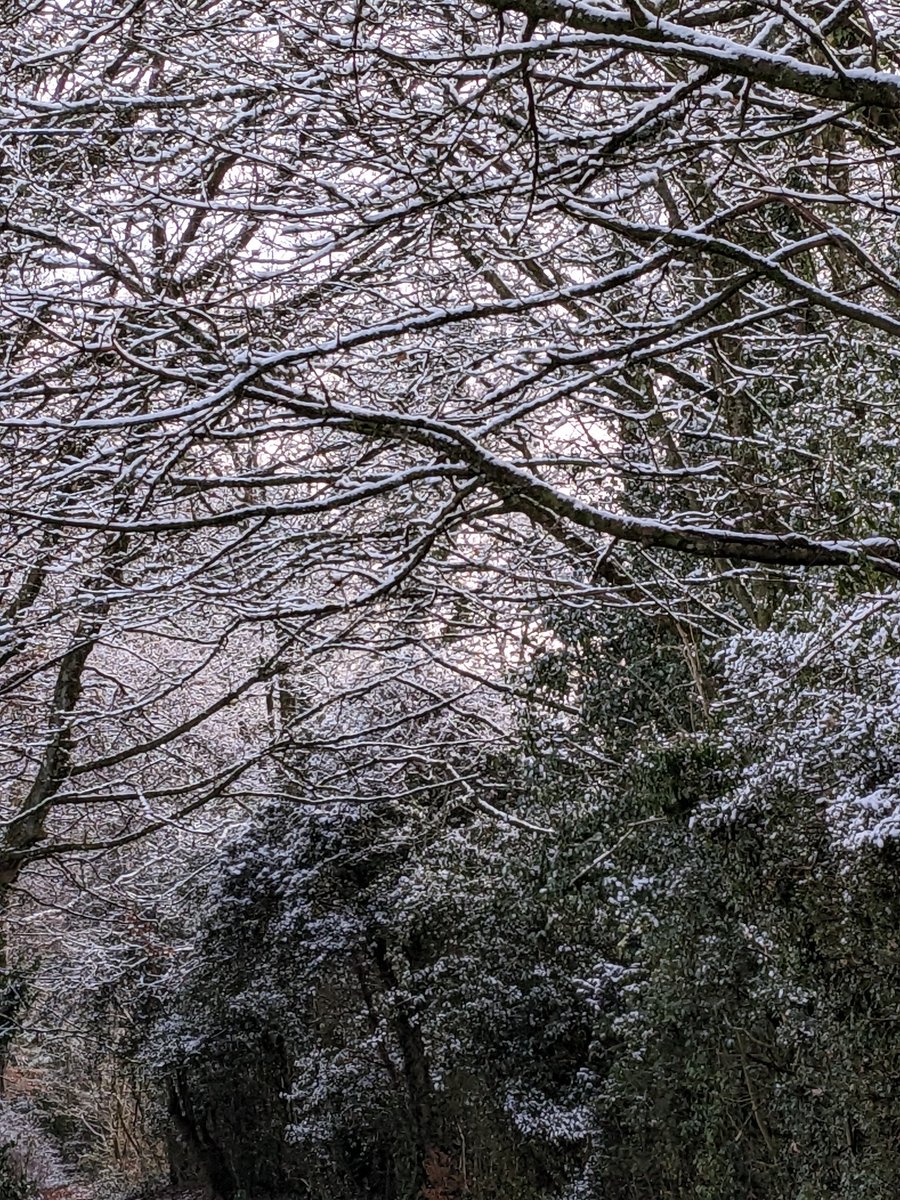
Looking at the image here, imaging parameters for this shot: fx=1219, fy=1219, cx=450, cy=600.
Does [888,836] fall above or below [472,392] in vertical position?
below

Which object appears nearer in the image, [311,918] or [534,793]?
[534,793]

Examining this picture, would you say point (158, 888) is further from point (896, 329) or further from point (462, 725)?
point (896, 329)

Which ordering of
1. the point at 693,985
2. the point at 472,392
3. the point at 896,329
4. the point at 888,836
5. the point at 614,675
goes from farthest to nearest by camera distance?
1. the point at 472,392
2. the point at 614,675
3. the point at 693,985
4. the point at 888,836
5. the point at 896,329

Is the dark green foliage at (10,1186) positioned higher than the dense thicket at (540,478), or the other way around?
the dense thicket at (540,478)

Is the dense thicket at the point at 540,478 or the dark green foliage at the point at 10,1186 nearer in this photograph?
the dense thicket at the point at 540,478

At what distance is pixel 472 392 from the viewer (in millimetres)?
7477

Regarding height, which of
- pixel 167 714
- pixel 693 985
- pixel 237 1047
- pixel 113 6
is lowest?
pixel 693 985

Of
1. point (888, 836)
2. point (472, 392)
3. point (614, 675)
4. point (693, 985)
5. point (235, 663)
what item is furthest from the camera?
point (235, 663)

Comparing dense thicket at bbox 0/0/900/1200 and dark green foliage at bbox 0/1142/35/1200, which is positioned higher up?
dense thicket at bbox 0/0/900/1200

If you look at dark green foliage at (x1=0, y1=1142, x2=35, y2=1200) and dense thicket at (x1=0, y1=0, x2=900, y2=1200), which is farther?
dark green foliage at (x1=0, y1=1142, x2=35, y2=1200)

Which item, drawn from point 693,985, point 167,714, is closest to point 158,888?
point 167,714

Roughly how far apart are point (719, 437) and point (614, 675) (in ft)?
4.78

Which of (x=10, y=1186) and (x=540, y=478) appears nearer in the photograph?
(x=540, y=478)

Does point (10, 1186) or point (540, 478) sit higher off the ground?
point (540, 478)
